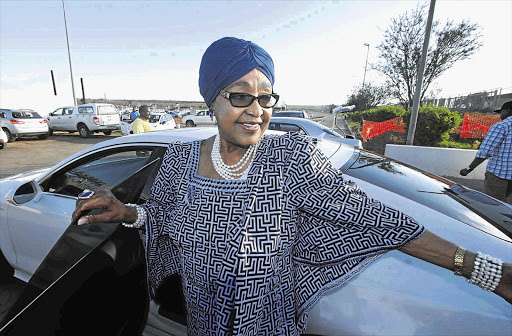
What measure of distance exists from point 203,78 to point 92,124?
55.3ft

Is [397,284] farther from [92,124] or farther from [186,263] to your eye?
[92,124]

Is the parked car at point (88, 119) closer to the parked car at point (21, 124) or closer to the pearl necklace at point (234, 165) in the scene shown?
the parked car at point (21, 124)

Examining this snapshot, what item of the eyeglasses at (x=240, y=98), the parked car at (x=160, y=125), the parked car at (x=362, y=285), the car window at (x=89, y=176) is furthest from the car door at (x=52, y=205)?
the parked car at (x=160, y=125)

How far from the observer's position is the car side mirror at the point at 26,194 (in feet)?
6.05

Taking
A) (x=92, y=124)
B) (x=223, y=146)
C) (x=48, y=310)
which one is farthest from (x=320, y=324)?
(x=92, y=124)

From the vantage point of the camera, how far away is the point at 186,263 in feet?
3.65

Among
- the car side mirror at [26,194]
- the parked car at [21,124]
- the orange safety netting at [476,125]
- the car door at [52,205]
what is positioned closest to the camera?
the car side mirror at [26,194]

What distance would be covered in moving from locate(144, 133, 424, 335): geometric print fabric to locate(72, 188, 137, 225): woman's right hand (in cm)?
20

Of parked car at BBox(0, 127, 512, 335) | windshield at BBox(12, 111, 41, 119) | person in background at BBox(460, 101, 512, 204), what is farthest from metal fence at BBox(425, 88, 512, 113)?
windshield at BBox(12, 111, 41, 119)

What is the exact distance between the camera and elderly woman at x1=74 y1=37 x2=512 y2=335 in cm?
94

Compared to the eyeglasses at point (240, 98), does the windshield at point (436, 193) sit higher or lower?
lower

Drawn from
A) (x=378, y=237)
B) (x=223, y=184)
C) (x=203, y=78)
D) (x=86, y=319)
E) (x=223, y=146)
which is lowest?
(x=86, y=319)

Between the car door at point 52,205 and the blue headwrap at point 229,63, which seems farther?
the car door at point 52,205

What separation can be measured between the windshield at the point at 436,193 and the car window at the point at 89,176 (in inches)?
70.2
